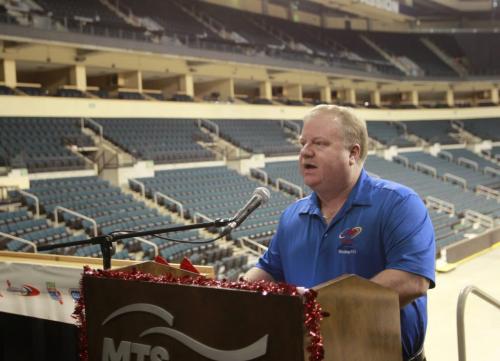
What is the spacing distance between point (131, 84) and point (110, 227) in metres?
10.6

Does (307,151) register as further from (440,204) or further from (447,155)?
(447,155)

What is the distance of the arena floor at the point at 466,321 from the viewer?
245 inches

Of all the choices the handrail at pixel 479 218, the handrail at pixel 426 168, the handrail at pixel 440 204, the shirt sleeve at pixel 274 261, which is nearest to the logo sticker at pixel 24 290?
the shirt sleeve at pixel 274 261

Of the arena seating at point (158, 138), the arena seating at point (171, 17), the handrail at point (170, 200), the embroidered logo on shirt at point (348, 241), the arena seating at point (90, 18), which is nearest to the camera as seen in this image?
the embroidered logo on shirt at point (348, 241)

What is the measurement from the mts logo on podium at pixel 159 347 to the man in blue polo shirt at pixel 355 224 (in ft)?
1.89

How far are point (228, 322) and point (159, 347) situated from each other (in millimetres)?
233

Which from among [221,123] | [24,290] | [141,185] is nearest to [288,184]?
[221,123]

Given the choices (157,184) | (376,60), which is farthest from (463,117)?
(157,184)

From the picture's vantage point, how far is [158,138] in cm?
1762

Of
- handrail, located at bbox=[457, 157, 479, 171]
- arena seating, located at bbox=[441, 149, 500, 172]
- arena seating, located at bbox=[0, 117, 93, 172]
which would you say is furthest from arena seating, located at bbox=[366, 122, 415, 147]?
arena seating, located at bbox=[0, 117, 93, 172]

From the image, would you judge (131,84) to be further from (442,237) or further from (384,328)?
(384,328)

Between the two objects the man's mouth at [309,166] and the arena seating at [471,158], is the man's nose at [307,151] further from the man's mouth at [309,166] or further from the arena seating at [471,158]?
the arena seating at [471,158]

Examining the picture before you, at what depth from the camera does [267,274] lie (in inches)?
82.7

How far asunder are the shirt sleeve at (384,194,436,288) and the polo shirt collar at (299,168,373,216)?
4.2 inches
